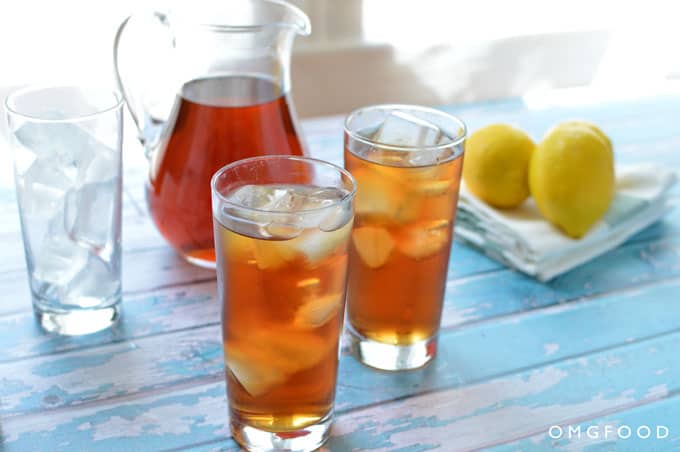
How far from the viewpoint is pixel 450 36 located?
2670mm

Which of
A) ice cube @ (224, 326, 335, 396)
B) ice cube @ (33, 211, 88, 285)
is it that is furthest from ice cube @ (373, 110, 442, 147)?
ice cube @ (33, 211, 88, 285)

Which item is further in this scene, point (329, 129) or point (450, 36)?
point (450, 36)

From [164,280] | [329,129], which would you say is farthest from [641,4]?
[164,280]

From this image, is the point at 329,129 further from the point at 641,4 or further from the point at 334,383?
the point at 641,4

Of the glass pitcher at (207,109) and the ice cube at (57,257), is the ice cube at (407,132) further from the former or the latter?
the ice cube at (57,257)

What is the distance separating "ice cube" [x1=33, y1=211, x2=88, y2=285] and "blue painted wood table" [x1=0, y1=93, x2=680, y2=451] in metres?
0.07

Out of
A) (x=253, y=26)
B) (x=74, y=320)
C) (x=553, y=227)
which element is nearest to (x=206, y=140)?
(x=253, y=26)

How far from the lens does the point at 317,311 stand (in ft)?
2.36

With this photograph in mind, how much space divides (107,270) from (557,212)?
546 mm

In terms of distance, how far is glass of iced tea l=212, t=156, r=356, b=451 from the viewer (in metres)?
0.70

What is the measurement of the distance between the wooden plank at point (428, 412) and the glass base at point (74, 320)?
13 cm

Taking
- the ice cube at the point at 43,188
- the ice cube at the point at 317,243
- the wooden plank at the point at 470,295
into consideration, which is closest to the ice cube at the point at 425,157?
the ice cube at the point at 317,243

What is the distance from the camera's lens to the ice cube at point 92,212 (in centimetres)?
89

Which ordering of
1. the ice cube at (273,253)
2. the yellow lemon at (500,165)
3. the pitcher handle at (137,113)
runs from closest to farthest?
the ice cube at (273,253), the pitcher handle at (137,113), the yellow lemon at (500,165)
